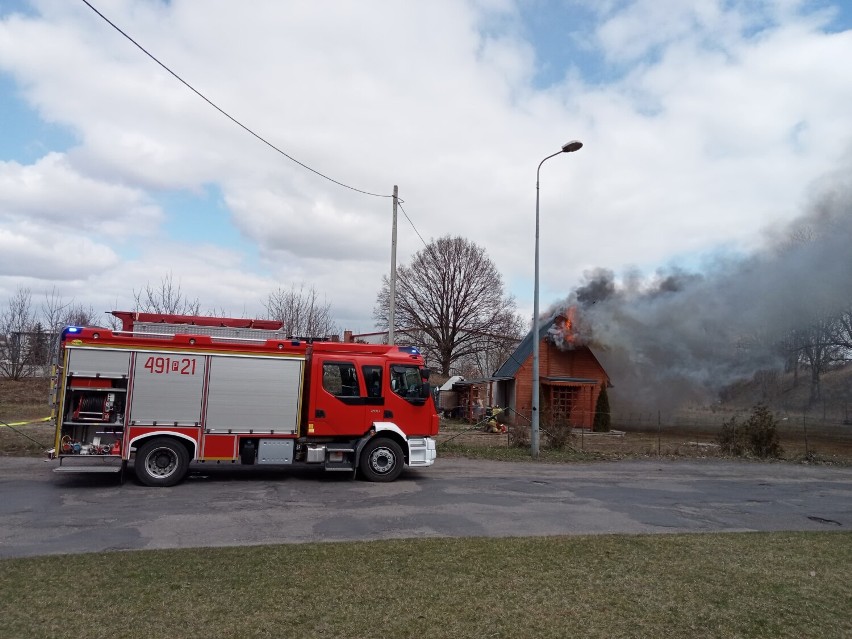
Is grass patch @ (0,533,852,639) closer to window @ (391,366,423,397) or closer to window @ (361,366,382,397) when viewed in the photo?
window @ (361,366,382,397)

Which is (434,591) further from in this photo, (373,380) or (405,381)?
(405,381)

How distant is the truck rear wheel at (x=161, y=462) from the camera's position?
40.4 feet

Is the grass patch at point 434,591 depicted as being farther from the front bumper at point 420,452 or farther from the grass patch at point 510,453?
the grass patch at point 510,453

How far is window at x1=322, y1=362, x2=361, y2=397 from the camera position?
1371 cm

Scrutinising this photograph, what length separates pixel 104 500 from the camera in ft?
35.8

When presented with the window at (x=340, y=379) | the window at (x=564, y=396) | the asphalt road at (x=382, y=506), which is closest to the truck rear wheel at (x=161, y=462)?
the asphalt road at (x=382, y=506)

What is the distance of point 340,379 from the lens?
13805mm

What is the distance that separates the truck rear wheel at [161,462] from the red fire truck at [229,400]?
2 cm

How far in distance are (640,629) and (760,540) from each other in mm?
4597

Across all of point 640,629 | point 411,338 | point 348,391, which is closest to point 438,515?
point 348,391

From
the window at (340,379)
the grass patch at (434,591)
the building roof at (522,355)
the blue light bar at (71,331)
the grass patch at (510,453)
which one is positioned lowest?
the grass patch at (434,591)

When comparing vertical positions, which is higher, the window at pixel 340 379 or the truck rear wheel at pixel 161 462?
the window at pixel 340 379

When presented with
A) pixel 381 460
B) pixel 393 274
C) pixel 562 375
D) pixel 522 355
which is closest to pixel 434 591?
pixel 381 460

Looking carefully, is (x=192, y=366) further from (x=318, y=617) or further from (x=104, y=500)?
(x=318, y=617)
